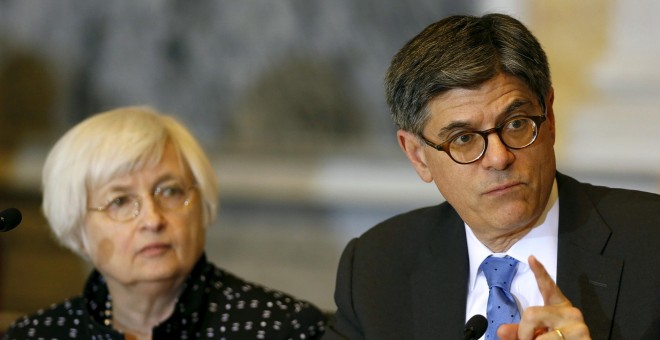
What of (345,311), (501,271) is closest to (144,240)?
(345,311)

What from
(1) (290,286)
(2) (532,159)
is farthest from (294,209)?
(2) (532,159)

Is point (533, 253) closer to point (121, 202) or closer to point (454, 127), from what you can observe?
point (454, 127)

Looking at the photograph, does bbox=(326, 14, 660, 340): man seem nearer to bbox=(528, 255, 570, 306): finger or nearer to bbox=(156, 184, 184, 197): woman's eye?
bbox=(528, 255, 570, 306): finger

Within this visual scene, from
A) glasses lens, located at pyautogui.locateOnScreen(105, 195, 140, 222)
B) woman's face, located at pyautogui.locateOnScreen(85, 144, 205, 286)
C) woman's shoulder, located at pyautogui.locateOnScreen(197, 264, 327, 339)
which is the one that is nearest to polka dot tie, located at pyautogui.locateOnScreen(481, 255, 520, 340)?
woman's shoulder, located at pyautogui.locateOnScreen(197, 264, 327, 339)

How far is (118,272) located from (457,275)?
3.83ft

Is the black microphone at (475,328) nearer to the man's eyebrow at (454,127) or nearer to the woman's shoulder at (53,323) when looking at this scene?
the man's eyebrow at (454,127)

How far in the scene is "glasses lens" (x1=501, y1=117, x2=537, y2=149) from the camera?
8.93 ft

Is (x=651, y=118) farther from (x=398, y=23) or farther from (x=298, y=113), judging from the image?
(x=298, y=113)

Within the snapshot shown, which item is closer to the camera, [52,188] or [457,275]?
[457,275]

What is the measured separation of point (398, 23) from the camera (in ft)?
14.4

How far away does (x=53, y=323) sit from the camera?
3662mm

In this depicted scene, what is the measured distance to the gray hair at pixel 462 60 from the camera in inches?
107

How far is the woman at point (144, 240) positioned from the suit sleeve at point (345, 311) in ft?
1.58

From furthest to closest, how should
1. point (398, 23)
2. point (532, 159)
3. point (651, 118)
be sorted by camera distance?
point (398, 23) < point (651, 118) < point (532, 159)
